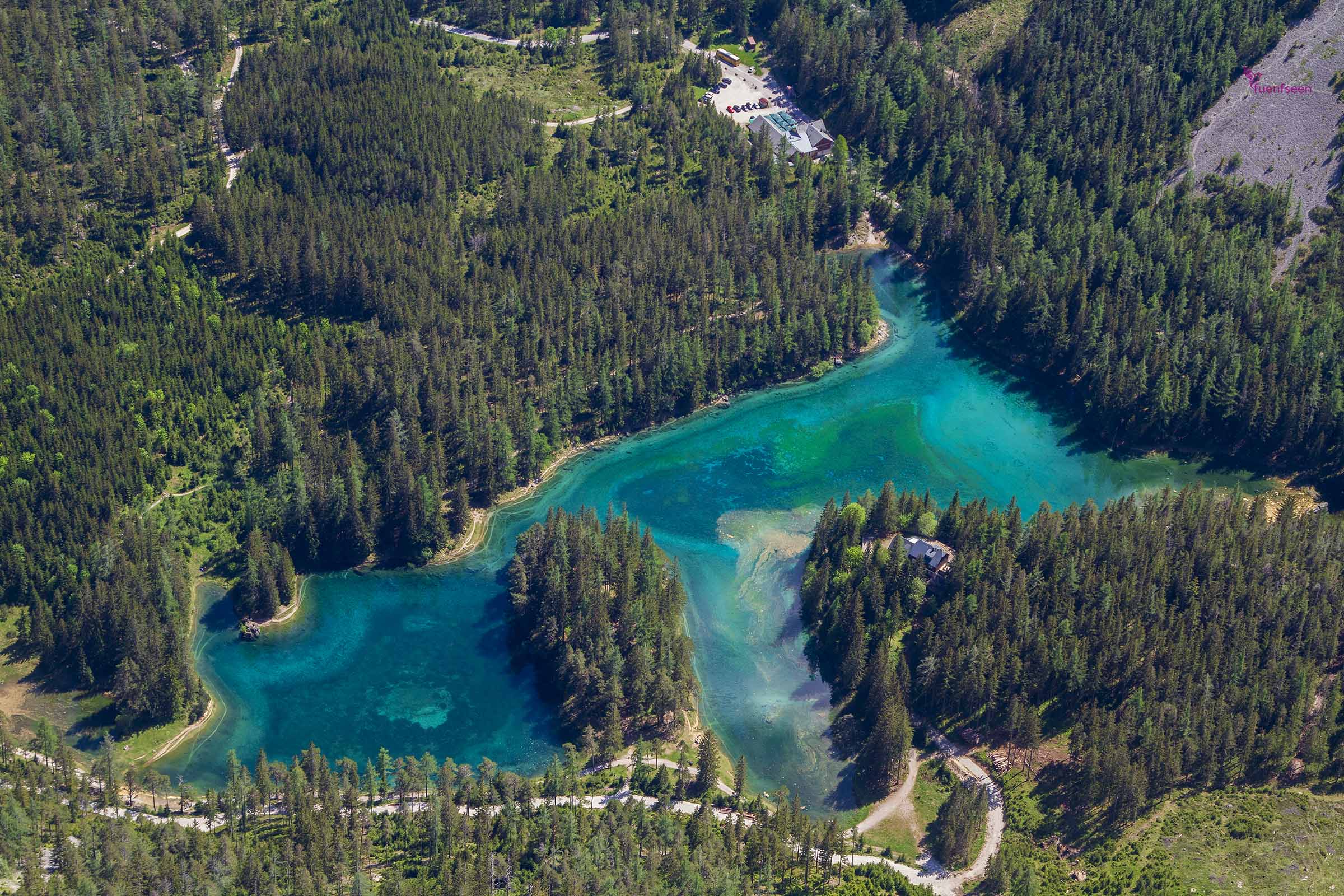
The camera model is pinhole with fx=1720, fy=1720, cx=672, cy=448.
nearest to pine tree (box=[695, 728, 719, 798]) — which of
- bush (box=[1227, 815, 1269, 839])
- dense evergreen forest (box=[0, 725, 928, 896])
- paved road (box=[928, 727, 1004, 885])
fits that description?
dense evergreen forest (box=[0, 725, 928, 896])

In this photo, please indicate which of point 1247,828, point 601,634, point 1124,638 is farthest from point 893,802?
point 601,634

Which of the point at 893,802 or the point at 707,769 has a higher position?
the point at 707,769

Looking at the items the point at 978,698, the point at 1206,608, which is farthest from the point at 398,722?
the point at 1206,608

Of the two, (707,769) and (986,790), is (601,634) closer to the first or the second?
(707,769)

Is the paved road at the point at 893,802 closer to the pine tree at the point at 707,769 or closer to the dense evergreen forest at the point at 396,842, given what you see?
the dense evergreen forest at the point at 396,842

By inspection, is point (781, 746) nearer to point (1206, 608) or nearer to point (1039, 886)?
point (1039, 886)
